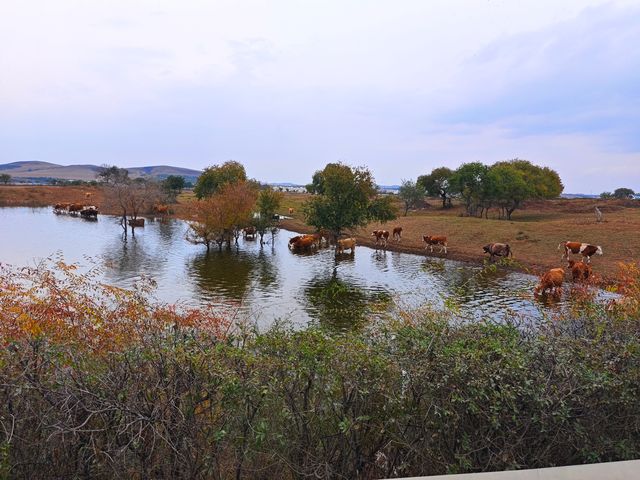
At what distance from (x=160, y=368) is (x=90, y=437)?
902 mm

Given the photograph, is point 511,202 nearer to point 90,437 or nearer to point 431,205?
point 431,205

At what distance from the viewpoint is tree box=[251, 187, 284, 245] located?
4047 centimetres

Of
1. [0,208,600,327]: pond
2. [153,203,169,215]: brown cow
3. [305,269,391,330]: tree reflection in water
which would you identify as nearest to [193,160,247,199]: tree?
[153,203,169,215]: brown cow

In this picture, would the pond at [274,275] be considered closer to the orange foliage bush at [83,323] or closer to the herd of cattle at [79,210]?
the orange foliage bush at [83,323]

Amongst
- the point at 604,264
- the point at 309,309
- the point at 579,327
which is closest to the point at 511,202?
the point at 604,264

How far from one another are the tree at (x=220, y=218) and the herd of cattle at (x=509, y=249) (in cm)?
511

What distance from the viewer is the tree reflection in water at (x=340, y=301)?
16812 millimetres

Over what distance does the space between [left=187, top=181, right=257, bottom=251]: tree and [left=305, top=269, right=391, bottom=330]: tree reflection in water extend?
1361 centimetres

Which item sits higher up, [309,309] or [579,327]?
[579,327]

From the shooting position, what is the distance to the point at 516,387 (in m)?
4.39

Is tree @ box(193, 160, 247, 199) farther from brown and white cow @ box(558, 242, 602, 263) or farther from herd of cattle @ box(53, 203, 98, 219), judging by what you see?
brown and white cow @ box(558, 242, 602, 263)

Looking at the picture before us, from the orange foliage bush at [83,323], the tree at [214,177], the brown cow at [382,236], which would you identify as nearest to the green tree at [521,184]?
the brown cow at [382,236]

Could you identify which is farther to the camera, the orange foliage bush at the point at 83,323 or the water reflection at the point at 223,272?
the water reflection at the point at 223,272

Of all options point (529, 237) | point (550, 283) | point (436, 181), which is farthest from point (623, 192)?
point (550, 283)
